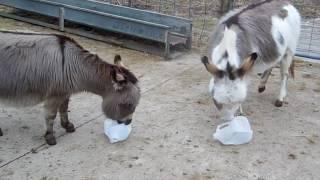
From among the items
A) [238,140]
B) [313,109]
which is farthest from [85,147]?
[313,109]

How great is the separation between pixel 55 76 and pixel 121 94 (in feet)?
1.90

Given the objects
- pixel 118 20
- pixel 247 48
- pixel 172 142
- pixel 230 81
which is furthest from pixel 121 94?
pixel 118 20

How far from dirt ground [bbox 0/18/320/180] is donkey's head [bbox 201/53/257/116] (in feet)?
1.68

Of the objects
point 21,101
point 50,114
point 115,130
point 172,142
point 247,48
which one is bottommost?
point 172,142

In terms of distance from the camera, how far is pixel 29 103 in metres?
4.13

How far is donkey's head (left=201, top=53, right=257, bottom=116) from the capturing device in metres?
3.98

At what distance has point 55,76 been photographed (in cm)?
402

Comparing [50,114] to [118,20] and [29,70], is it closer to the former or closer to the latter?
[29,70]

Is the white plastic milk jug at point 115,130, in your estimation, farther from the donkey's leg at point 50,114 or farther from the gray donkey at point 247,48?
the gray donkey at point 247,48

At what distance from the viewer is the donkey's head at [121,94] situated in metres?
4.00

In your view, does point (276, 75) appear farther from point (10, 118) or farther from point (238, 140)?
point (10, 118)

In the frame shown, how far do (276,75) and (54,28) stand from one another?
11.7 feet

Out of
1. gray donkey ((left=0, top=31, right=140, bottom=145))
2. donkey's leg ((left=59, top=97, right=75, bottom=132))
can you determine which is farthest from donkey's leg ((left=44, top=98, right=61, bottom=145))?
donkey's leg ((left=59, top=97, right=75, bottom=132))

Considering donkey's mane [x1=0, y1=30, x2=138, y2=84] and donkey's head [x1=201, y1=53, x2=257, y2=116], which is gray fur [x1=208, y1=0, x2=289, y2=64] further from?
donkey's mane [x1=0, y1=30, x2=138, y2=84]
